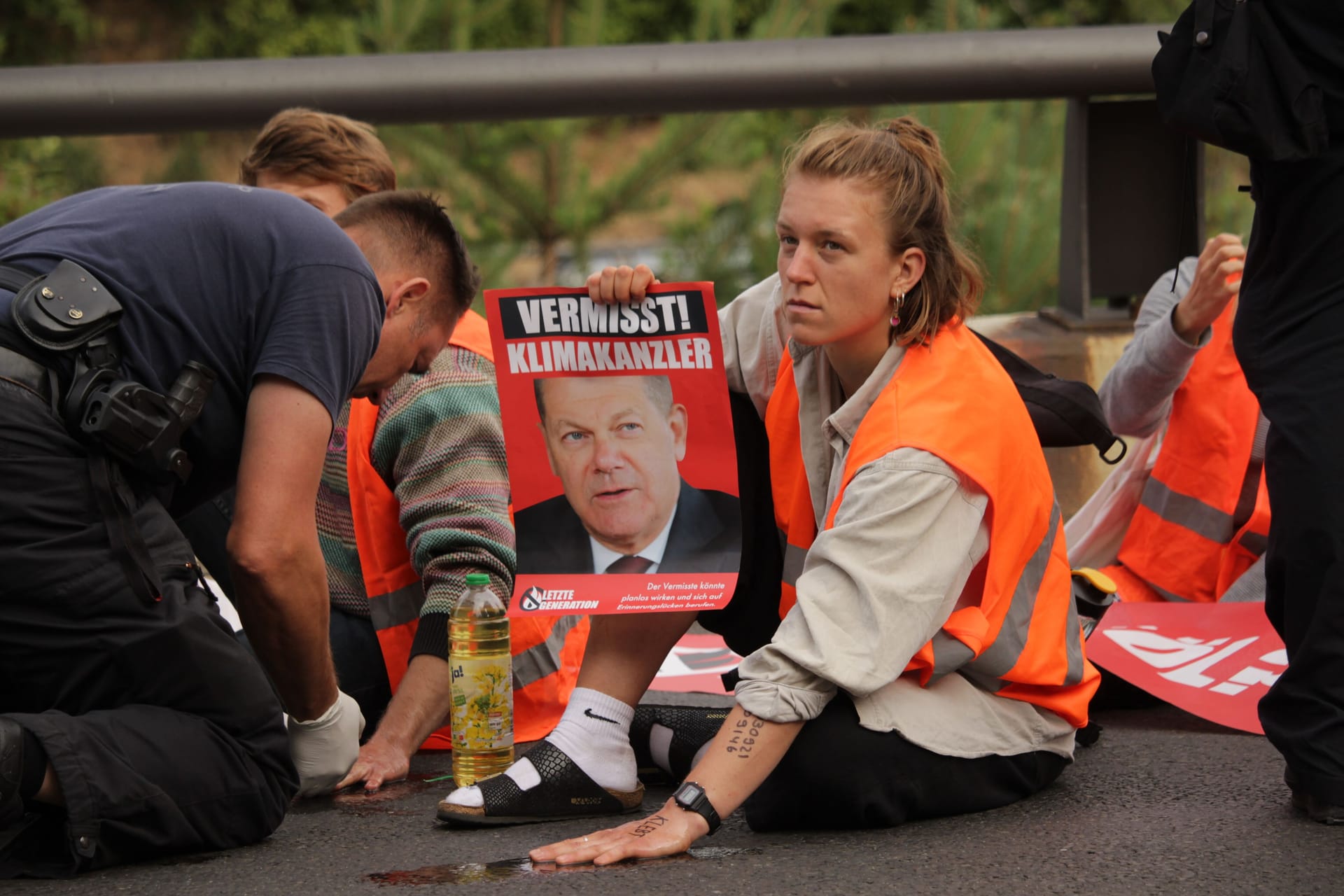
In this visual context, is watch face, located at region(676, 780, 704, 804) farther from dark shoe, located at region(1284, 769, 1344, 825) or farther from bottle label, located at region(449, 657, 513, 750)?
dark shoe, located at region(1284, 769, 1344, 825)

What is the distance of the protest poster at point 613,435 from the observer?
3.13 m

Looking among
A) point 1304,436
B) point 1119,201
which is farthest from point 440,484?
point 1119,201

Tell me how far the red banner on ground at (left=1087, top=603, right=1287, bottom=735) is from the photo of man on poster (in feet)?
3.63

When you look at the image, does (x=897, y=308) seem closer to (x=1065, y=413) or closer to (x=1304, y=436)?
(x=1065, y=413)

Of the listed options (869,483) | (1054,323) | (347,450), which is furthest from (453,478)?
(1054,323)

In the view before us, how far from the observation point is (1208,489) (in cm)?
396

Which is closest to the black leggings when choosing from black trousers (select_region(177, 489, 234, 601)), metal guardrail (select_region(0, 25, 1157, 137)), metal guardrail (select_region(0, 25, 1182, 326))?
black trousers (select_region(177, 489, 234, 601))

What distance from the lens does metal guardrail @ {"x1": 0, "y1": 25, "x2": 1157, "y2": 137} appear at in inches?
187

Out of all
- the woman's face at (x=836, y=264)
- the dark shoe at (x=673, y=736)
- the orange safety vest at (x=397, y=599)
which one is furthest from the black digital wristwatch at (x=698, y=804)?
the orange safety vest at (x=397, y=599)

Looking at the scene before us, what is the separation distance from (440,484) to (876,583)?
3.79 feet

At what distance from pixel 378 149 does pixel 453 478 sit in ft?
3.71

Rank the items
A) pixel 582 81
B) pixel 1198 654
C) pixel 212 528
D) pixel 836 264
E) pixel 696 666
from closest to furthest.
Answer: pixel 836 264 → pixel 1198 654 → pixel 212 528 → pixel 696 666 → pixel 582 81

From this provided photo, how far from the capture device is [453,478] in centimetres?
345

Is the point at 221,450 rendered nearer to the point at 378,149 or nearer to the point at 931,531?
the point at 931,531
